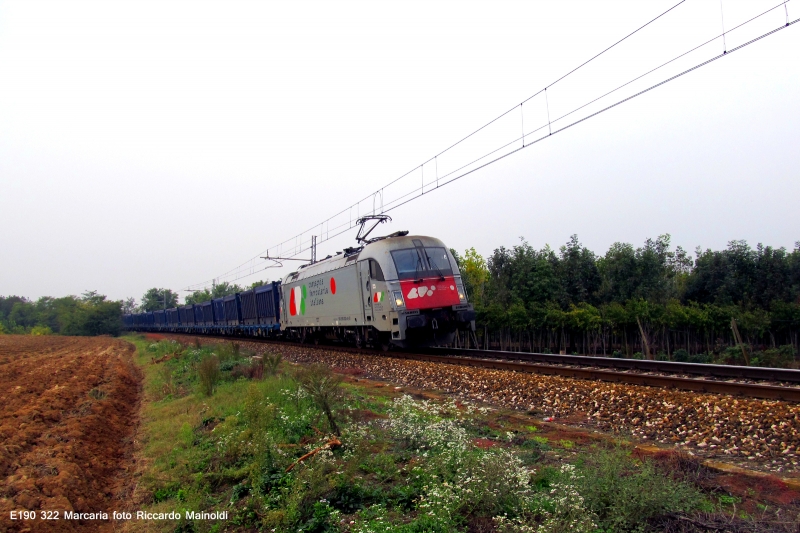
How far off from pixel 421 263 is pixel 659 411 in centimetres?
900

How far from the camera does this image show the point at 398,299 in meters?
14.6

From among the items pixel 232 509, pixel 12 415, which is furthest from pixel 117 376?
pixel 232 509

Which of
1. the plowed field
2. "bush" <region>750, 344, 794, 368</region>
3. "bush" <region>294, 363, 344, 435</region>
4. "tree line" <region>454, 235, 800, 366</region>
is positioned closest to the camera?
the plowed field

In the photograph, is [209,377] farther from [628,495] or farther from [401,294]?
[628,495]

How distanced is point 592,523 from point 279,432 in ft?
14.8

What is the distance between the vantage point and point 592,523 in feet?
11.1

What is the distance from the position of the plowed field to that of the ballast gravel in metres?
6.04

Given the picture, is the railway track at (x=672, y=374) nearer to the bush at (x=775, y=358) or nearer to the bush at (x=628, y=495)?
the bush at (x=628, y=495)

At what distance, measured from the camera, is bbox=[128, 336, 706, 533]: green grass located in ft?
12.7

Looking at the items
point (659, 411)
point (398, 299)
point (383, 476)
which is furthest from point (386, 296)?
point (383, 476)

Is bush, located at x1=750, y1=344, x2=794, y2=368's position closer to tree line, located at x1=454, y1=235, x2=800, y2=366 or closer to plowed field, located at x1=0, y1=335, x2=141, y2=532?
tree line, located at x1=454, y1=235, x2=800, y2=366

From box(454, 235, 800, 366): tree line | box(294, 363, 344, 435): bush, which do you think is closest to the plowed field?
box(294, 363, 344, 435): bush

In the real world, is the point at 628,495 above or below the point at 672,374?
above

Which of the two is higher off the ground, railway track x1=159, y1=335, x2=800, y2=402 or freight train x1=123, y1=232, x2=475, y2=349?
freight train x1=123, y1=232, x2=475, y2=349
